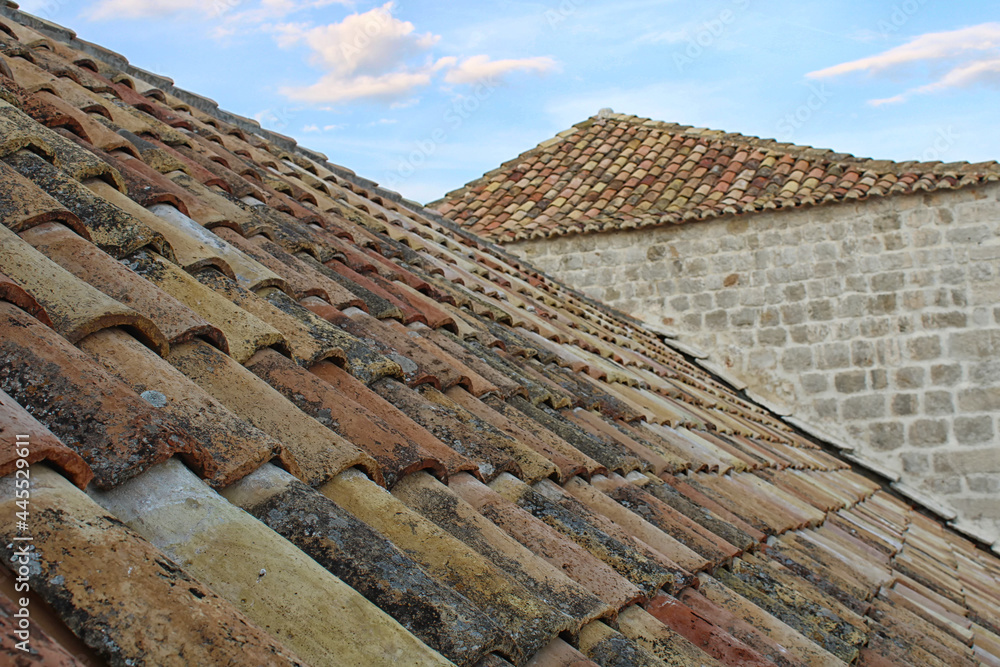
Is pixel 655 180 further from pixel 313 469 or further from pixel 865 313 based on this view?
pixel 313 469

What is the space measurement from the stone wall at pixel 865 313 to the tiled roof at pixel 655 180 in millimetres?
211

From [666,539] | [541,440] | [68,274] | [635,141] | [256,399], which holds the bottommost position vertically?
[666,539]

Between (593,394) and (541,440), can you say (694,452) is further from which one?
(541,440)

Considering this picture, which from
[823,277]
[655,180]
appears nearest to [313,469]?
[823,277]

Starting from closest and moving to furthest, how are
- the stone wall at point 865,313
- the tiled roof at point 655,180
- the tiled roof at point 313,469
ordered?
the tiled roof at point 313,469
the stone wall at point 865,313
the tiled roof at point 655,180

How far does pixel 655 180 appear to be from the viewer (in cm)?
965

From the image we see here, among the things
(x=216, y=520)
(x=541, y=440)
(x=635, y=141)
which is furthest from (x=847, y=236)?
(x=216, y=520)

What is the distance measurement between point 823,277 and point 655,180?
239 cm

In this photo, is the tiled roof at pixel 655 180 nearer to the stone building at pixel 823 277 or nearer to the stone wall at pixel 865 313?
the stone building at pixel 823 277

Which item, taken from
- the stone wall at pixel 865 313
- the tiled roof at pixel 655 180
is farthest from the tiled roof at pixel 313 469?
the tiled roof at pixel 655 180

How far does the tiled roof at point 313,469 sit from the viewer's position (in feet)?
3.08

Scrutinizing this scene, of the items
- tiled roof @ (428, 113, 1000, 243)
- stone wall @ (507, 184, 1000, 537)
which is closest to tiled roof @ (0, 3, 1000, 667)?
stone wall @ (507, 184, 1000, 537)

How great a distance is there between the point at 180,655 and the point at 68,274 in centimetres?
83

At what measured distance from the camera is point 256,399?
1.48 meters
